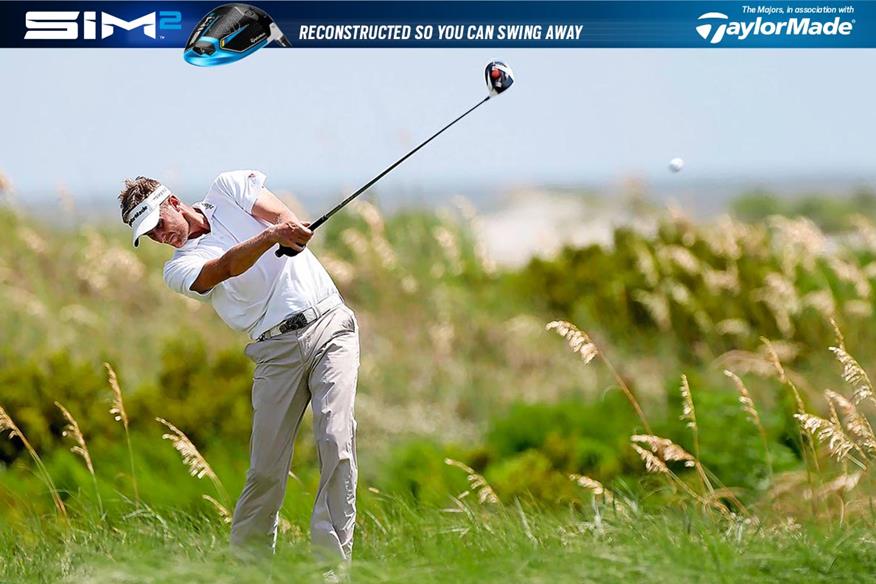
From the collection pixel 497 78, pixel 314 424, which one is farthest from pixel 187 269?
pixel 497 78

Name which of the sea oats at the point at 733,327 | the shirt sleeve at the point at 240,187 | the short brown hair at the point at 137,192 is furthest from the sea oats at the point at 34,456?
the sea oats at the point at 733,327

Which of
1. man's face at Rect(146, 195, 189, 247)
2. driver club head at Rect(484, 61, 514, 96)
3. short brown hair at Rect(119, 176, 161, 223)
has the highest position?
driver club head at Rect(484, 61, 514, 96)

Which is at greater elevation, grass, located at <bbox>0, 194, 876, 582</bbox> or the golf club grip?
the golf club grip

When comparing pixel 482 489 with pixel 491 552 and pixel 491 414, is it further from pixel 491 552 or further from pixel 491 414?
pixel 491 414

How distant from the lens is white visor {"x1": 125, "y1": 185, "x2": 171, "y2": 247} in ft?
16.1

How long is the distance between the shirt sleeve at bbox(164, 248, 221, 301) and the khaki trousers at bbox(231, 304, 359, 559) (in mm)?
324

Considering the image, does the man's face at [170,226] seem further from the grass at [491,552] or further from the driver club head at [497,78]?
the driver club head at [497,78]

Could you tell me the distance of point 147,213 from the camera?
16.2 feet

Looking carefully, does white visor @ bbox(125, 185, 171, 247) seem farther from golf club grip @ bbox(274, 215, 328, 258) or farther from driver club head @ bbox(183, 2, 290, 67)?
driver club head @ bbox(183, 2, 290, 67)

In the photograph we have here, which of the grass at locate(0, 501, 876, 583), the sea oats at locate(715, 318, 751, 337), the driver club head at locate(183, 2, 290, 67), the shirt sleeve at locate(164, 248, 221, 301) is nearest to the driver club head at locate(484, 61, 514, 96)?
the shirt sleeve at locate(164, 248, 221, 301)

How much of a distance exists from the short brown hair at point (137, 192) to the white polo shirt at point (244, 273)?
0.72ft

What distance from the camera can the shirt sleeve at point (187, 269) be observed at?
4.94 metres

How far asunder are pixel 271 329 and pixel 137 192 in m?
0.66

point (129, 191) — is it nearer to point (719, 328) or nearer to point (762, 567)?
point (762, 567)
